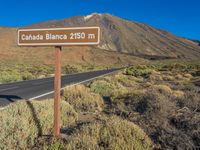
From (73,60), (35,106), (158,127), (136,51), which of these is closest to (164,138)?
(158,127)

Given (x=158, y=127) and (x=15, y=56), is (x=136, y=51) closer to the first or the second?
(x=15, y=56)

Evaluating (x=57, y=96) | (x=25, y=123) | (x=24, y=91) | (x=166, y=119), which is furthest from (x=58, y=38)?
(x=24, y=91)

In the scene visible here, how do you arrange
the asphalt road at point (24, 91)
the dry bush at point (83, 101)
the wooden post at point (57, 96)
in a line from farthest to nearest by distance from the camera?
the asphalt road at point (24, 91), the dry bush at point (83, 101), the wooden post at point (57, 96)

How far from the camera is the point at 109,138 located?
5492mm

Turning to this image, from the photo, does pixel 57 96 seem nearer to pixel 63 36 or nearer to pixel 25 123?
pixel 25 123

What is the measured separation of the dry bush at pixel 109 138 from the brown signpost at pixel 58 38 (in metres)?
0.80

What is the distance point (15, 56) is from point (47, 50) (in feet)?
63.1

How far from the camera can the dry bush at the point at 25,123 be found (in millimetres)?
5629

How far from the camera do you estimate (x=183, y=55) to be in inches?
7692

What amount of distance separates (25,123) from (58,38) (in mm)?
1793

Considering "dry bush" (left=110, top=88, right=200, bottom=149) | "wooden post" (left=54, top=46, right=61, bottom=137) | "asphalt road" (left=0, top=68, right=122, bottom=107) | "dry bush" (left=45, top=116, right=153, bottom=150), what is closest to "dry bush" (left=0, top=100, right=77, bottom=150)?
"wooden post" (left=54, top=46, right=61, bottom=137)

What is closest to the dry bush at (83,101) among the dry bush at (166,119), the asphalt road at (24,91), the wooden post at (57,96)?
the dry bush at (166,119)

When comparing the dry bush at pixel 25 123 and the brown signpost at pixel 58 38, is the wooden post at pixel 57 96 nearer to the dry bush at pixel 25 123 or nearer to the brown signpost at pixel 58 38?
the brown signpost at pixel 58 38

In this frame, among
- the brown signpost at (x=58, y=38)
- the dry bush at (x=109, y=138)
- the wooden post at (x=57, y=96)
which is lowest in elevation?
the dry bush at (x=109, y=138)
